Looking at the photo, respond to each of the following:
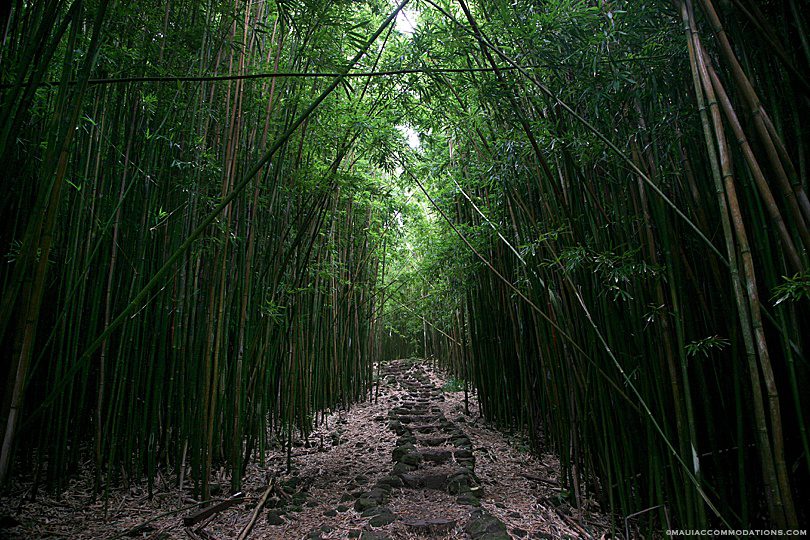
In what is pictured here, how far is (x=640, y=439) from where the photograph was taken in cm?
164

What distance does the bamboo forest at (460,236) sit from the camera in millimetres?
1092

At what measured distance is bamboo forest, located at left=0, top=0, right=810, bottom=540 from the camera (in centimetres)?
109

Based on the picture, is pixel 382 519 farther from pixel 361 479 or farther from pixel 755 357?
pixel 755 357

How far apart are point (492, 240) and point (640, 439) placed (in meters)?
1.69

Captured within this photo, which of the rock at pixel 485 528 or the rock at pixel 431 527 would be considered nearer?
the rock at pixel 485 528

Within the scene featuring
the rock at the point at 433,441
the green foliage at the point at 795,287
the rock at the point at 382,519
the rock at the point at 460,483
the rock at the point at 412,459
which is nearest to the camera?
the green foliage at the point at 795,287

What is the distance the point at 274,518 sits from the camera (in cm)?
196

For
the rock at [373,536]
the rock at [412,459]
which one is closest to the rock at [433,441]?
the rock at [412,459]

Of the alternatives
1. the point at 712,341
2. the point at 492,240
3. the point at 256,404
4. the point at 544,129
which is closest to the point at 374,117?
the point at 492,240

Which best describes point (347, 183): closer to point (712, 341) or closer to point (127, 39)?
point (127, 39)

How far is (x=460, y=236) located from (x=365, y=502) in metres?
1.57

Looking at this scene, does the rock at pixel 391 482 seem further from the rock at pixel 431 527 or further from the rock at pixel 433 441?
the rock at pixel 433 441

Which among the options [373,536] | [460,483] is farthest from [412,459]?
[373,536]

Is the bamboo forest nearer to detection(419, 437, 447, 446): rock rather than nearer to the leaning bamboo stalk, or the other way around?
the leaning bamboo stalk
